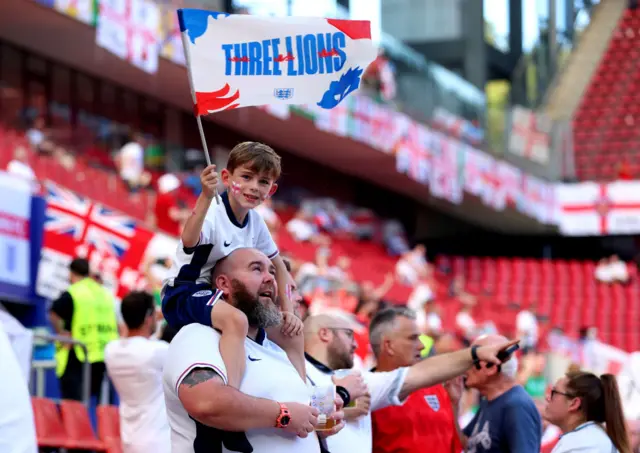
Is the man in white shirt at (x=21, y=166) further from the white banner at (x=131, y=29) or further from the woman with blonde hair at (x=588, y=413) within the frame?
the woman with blonde hair at (x=588, y=413)

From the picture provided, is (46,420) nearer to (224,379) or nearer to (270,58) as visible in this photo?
(270,58)

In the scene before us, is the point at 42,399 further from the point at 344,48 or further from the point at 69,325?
the point at 344,48

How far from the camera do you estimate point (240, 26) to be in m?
4.59

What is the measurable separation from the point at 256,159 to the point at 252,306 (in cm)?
53

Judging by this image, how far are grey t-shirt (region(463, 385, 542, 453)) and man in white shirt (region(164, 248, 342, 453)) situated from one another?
1.56m

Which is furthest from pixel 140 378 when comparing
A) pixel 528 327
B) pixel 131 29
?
pixel 528 327

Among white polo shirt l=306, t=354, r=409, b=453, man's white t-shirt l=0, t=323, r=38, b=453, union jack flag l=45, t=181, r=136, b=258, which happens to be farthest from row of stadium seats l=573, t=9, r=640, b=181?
man's white t-shirt l=0, t=323, r=38, b=453

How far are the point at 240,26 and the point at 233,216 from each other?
2.53 feet

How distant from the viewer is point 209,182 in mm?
3996

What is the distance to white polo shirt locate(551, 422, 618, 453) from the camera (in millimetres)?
5020

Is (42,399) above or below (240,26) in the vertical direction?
below

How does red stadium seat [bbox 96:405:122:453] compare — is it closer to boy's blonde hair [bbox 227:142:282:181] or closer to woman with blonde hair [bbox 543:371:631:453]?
woman with blonde hair [bbox 543:371:631:453]

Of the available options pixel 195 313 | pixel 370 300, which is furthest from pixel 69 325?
pixel 370 300

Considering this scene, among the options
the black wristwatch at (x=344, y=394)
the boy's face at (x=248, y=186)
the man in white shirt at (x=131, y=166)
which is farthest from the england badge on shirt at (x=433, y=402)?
the man in white shirt at (x=131, y=166)
